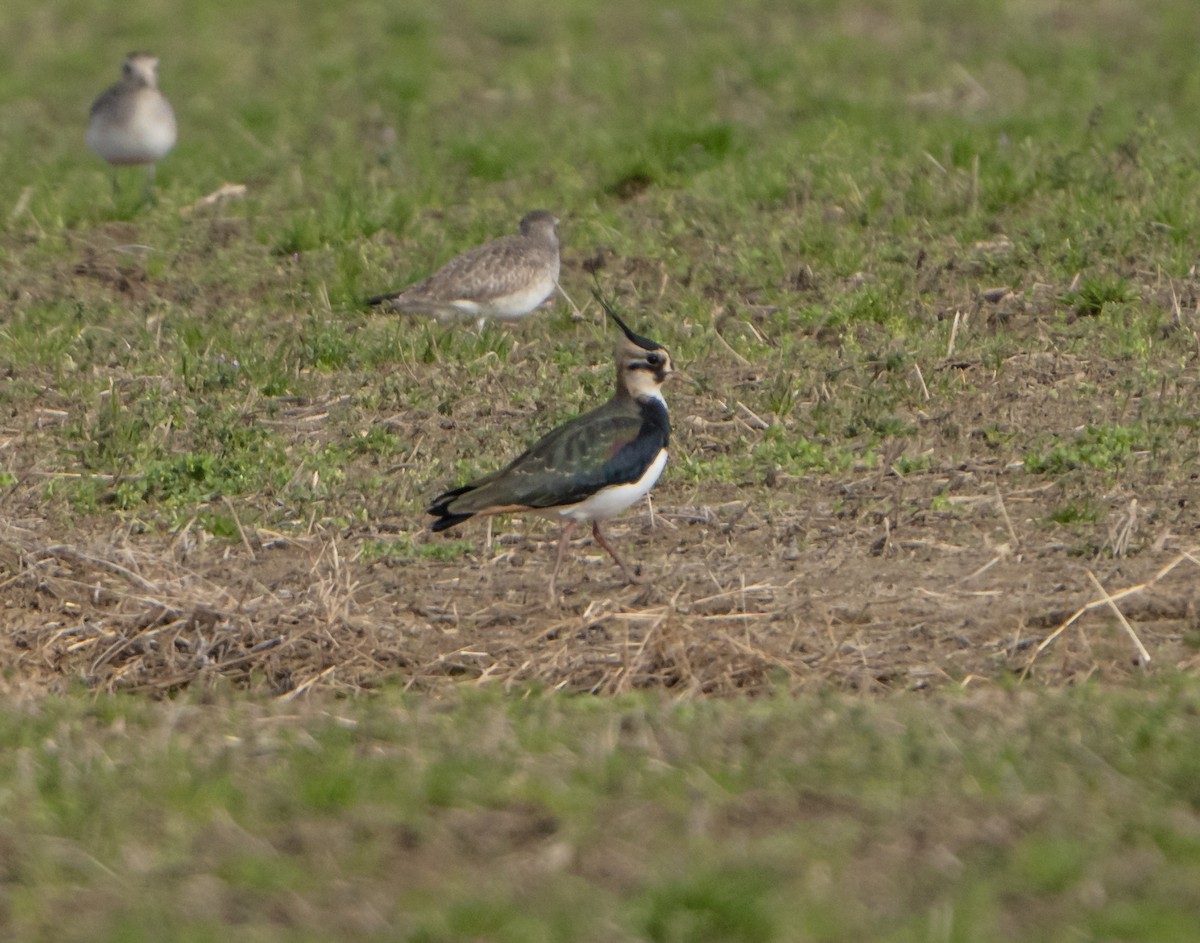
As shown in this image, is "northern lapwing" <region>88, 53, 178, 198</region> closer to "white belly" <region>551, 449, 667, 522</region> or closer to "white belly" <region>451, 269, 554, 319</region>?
"white belly" <region>451, 269, 554, 319</region>

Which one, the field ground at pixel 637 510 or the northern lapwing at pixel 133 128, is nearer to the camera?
the field ground at pixel 637 510

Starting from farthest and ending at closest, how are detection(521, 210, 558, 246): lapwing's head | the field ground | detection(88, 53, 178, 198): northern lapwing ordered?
1. detection(88, 53, 178, 198): northern lapwing
2. detection(521, 210, 558, 246): lapwing's head
3. the field ground

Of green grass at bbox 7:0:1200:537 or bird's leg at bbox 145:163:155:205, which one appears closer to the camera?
green grass at bbox 7:0:1200:537

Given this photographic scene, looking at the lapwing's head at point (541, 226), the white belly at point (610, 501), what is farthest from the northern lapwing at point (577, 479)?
the lapwing's head at point (541, 226)

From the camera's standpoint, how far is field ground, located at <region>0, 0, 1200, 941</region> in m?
5.27

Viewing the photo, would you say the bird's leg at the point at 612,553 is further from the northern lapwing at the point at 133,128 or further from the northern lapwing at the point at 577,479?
the northern lapwing at the point at 133,128

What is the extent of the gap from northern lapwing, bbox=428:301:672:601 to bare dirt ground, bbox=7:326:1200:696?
320 millimetres

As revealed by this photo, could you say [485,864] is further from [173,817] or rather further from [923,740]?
[923,740]

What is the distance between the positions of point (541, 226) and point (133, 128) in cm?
374

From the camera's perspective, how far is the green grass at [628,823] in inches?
193

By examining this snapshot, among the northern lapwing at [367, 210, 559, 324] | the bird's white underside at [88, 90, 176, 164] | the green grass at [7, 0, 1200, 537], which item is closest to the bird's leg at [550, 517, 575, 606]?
the green grass at [7, 0, 1200, 537]

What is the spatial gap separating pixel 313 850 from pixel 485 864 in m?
0.46

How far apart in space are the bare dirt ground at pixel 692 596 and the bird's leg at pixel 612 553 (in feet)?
0.23

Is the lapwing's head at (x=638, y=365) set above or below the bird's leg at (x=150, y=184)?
above
